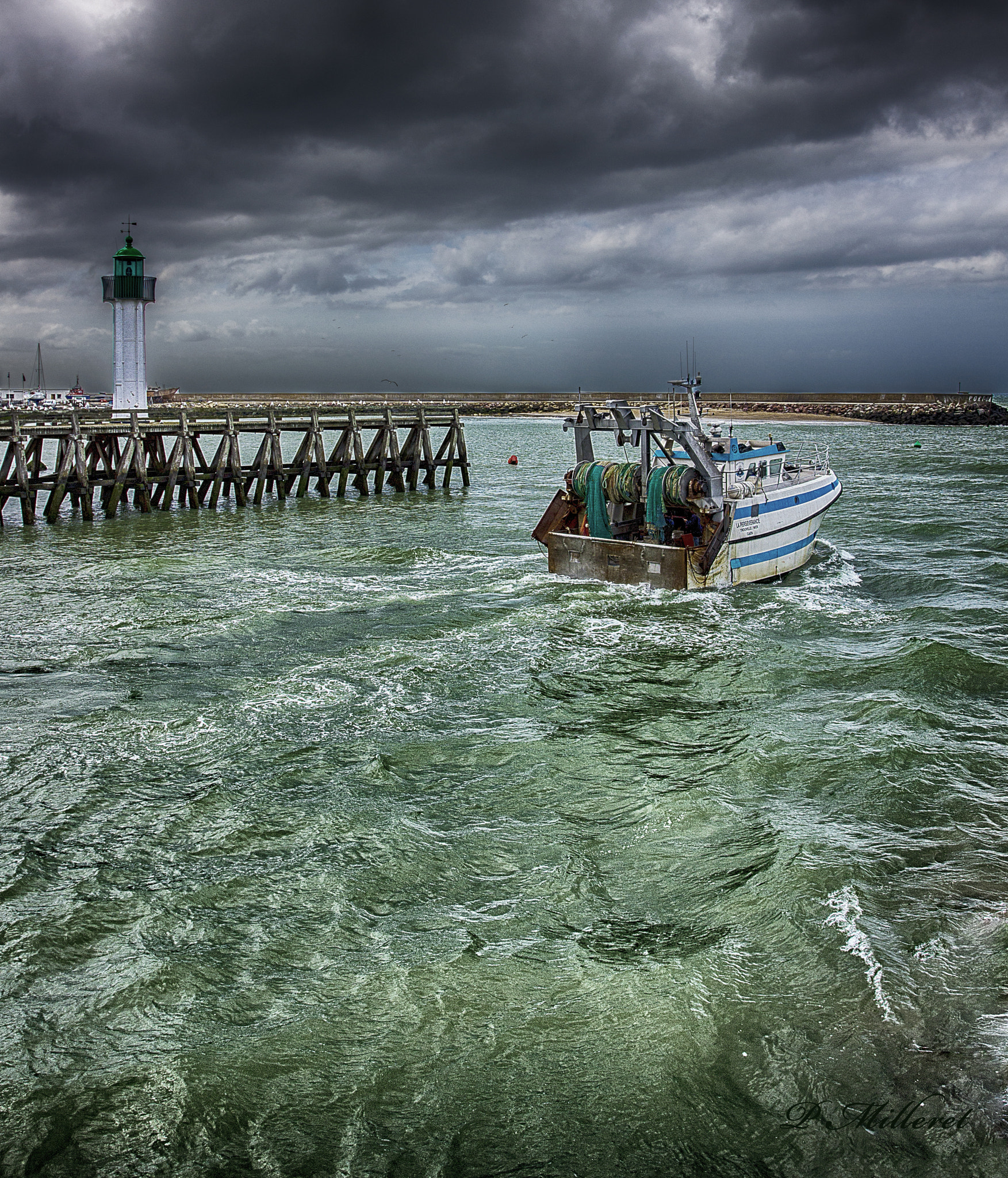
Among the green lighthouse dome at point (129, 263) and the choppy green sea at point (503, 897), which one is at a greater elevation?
the green lighthouse dome at point (129, 263)

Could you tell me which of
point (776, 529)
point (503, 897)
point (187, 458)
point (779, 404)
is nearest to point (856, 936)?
point (503, 897)

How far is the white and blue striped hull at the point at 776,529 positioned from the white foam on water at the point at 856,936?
11107 millimetres

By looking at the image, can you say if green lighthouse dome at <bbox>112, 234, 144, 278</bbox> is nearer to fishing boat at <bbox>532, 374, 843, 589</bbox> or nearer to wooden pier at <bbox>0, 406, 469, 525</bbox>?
wooden pier at <bbox>0, 406, 469, 525</bbox>

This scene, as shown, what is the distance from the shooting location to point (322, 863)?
25.4 ft

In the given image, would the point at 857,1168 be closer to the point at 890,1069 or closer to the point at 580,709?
the point at 890,1069

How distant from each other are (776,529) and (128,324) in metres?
34.9

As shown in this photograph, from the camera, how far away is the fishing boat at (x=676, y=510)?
17.3 m

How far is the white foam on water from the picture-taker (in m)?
5.91

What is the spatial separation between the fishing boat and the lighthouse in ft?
97.5

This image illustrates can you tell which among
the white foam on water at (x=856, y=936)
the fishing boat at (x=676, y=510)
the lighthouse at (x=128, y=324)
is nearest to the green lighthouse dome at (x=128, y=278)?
the lighthouse at (x=128, y=324)

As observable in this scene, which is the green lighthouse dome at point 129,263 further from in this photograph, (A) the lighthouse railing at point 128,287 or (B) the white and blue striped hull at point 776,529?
(B) the white and blue striped hull at point 776,529

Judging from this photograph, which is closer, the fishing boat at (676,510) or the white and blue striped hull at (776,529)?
the fishing boat at (676,510)

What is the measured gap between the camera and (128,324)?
43.3 m

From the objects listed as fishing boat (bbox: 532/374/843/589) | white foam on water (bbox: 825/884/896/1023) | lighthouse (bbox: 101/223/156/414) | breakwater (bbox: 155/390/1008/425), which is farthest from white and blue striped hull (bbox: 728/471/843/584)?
breakwater (bbox: 155/390/1008/425)
